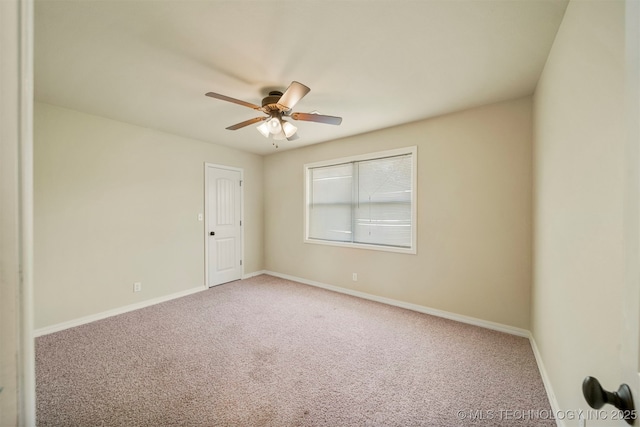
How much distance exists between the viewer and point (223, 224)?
14.8 ft

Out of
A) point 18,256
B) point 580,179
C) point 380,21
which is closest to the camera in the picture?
point 18,256

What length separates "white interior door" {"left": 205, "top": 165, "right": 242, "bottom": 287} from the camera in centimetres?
430

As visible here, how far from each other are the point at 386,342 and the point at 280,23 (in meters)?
2.83

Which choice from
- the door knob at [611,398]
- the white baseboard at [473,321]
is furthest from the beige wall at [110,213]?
the door knob at [611,398]

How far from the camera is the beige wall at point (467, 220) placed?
265 cm

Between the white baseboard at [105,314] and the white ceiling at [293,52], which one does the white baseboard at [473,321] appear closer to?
the white baseboard at [105,314]

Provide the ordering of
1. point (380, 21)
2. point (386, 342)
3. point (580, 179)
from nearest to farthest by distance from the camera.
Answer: point (580, 179), point (380, 21), point (386, 342)

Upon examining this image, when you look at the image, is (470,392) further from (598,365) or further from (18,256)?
(18,256)

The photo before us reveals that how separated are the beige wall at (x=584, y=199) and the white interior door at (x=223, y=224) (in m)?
4.27

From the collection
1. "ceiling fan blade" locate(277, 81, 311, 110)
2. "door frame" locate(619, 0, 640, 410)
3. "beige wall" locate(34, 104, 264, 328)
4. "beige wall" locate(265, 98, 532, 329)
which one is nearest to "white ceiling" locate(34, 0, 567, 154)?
"ceiling fan blade" locate(277, 81, 311, 110)

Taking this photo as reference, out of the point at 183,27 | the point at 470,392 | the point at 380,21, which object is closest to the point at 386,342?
the point at 470,392

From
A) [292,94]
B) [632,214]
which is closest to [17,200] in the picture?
[632,214]

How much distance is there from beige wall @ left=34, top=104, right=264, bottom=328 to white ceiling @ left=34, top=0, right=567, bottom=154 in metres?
0.48

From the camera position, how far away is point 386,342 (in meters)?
2.57
